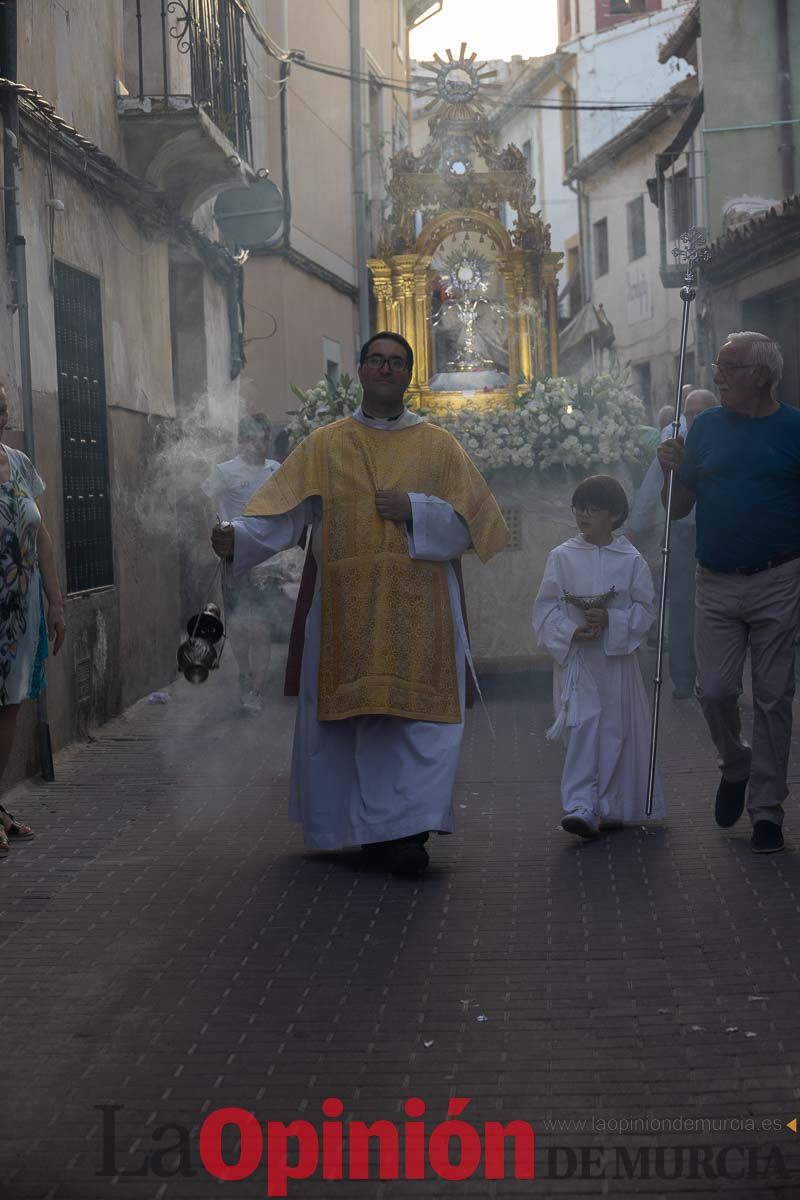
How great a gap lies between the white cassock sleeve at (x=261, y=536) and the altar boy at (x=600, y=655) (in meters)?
1.20

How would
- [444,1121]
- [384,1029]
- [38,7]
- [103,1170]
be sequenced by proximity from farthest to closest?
[38,7] → [384,1029] → [444,1121] → [103,1170]

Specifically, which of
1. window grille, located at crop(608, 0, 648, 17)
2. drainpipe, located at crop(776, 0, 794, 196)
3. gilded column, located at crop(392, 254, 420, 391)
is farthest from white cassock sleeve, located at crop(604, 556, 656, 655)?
window grille, located at crop(608, 0, 648, 17)

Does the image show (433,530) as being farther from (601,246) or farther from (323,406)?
(601,246)

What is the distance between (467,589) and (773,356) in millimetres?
5395

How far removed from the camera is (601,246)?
122ft

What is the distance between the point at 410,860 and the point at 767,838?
1.38 m

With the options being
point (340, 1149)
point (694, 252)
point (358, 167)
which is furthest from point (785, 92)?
point (340, 1149)

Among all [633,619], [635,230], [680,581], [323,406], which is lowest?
[633,619]

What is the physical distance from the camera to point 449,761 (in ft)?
22.4

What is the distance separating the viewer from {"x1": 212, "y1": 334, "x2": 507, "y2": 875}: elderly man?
684 cm

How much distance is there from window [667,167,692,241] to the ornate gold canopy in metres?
6.72

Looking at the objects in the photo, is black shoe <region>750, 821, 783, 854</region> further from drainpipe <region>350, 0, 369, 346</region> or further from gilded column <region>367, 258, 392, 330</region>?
drainpipe <region>350, 0, 369, 346</region>

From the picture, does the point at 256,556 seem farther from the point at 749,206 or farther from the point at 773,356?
the point at 749,206

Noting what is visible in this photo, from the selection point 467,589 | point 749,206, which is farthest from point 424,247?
point 467,589
